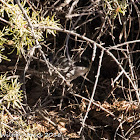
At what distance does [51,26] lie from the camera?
1.50 m

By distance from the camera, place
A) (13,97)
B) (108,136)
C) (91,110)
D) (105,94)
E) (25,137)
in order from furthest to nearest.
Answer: (105,94) → (91,110) → (108,136) → (25,137) → (13,97)

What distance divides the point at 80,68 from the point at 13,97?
117cm

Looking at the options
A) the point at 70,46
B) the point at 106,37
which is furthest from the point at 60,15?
the point at 106,37

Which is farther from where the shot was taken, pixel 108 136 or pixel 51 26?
pixel 108 136

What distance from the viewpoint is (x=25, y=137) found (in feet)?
5.09

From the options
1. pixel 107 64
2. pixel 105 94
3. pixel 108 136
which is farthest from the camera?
pixel 107 64

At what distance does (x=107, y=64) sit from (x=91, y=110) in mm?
624

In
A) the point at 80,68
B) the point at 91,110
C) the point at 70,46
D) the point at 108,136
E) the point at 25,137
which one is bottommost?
the point at 108,136

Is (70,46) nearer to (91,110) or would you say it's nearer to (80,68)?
(80,68)

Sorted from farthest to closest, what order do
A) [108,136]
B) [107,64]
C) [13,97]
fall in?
[107,64]
[108,136]
[13,97]

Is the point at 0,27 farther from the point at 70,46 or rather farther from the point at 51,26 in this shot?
the point at 51,26

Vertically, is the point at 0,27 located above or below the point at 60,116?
above

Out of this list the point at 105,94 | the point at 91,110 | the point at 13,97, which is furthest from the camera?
the point at 105,94

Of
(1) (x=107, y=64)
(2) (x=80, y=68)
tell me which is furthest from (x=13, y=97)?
(1) (x=107, y=64)
